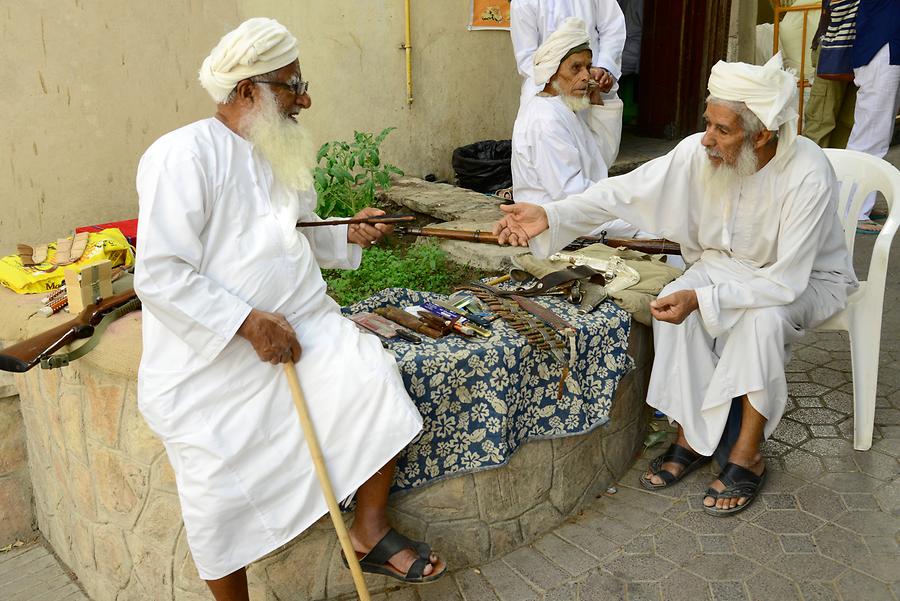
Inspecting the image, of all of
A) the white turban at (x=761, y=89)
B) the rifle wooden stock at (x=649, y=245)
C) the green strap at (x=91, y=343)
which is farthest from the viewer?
the rifle wooden stock at (x=649, y=245)

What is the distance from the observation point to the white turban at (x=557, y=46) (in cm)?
491

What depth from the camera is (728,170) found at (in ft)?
12.3

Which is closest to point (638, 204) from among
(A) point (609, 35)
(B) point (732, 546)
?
(B) point (732, 546)

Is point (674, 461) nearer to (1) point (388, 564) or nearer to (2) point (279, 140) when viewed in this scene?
(1) point (388, 564)

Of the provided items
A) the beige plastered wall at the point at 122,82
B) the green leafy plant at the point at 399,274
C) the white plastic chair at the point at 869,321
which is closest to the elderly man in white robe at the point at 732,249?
the white plastic chair at the point at 869,321

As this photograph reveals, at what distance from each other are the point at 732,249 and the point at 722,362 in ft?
1.85

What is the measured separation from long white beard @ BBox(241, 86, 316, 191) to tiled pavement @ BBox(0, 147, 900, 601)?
1633 millimetres

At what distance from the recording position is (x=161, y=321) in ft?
8.93

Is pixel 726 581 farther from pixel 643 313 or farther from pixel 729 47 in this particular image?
pixel 729 47

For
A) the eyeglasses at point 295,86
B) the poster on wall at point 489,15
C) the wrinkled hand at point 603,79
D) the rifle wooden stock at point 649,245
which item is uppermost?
the poster on wall at point 489,15

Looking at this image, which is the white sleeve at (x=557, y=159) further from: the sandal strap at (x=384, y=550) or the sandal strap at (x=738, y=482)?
the sandal strap at (x=384, y=550)

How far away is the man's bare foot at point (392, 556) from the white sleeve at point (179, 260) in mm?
870

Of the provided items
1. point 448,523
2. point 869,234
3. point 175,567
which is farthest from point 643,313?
→ point 869,234

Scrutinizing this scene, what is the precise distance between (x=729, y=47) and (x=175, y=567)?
26.8 ft
